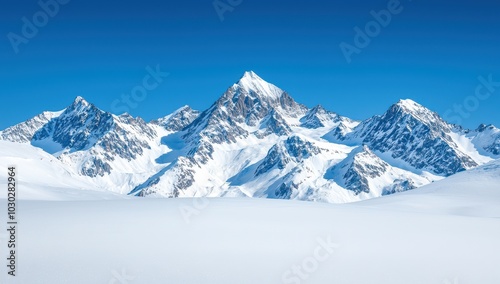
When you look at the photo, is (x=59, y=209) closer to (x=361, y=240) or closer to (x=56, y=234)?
(x=56, y=234)

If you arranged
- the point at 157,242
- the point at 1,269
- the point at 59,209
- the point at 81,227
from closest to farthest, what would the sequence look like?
the point at 1,269, the point at 157,242, the point at 81,227, the point at 59,209

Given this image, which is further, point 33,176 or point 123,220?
point 33,176

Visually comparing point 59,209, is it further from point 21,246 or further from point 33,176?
point 33,176

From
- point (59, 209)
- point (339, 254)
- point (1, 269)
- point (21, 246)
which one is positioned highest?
point (59, 209)

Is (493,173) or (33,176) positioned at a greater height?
(33,176)

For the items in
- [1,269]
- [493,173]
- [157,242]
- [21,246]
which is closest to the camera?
[1,269]

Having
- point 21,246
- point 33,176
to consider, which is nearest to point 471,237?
point 21,246
